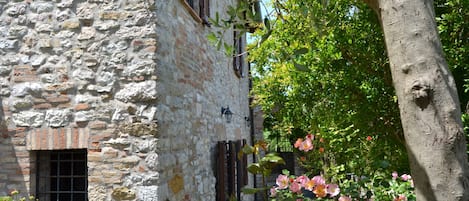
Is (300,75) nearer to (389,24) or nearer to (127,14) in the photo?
(127,14)

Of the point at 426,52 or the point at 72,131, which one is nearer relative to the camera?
the point at 426,52

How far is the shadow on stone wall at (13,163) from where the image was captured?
3697mm

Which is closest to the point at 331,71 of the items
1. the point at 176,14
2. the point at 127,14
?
the point at 176,14

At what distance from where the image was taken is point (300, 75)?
4859 millimetres

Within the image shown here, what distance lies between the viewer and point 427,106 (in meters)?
1.35

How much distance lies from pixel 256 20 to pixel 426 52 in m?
0.96

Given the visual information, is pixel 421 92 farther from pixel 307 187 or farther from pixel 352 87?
pixel 352 87

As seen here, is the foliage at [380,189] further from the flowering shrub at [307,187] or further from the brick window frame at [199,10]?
the brick window frame at [199,10]

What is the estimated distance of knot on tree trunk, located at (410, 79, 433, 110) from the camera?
134cm

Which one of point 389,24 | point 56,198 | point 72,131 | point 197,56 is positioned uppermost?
point 197,56

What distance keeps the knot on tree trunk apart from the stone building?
100 inches

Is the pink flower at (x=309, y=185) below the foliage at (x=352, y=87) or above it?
below

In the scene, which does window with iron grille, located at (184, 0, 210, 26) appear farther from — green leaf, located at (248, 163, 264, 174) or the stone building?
green leaf, located at (248, 163, 264, 174)

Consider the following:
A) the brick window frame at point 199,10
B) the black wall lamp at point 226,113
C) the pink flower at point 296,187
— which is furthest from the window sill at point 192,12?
the pink flower at point 296,187
